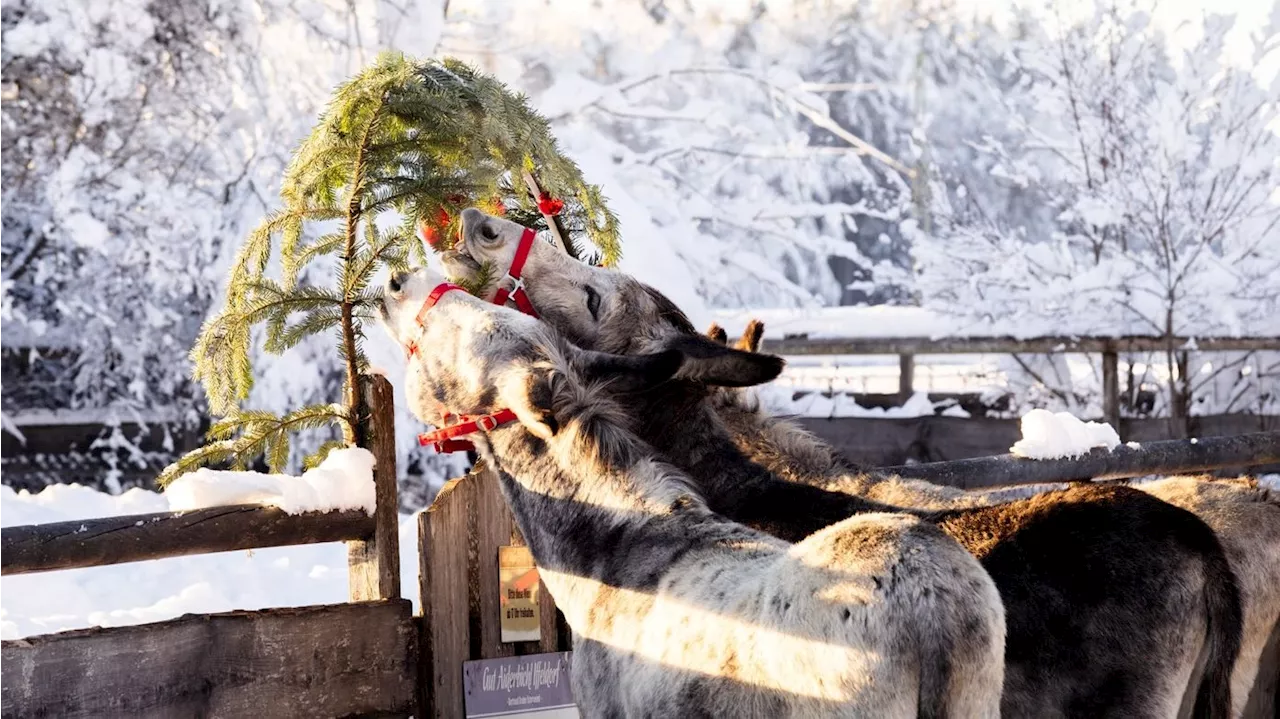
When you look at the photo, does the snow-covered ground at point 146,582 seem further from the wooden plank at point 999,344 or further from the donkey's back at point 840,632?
the wooden plank at point 999,344

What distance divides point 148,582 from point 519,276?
469 cm

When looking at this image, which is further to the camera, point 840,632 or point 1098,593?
point 1098,593

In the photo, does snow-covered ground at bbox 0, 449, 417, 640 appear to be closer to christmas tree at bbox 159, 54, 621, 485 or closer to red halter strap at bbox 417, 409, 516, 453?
christmas tree at bbox 159, 54, 621, 485

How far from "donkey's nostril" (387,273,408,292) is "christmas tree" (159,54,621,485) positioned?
249 millimetres

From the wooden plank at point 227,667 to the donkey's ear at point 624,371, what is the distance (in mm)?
1028

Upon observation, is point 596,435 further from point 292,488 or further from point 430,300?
point 292,488

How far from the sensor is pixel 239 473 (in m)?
3.62

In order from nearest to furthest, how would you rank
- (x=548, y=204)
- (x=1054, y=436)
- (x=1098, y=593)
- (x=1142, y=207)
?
(x=1098, y=593) < (x=548, y=204) < (x=1054, y=436) < (x=1142, y=207)

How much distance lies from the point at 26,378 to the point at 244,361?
9783 mm

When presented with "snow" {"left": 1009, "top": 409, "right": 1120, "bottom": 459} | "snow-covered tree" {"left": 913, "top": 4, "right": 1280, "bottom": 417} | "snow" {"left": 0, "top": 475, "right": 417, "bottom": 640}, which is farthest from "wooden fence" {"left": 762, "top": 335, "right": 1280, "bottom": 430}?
"snow" {"left": 1009, "top": 409, "right": 1120, "bottom": 459}

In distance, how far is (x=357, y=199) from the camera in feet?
11.8

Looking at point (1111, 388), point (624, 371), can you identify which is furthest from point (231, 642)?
point (1111, 388)

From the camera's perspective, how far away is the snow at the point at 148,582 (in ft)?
21.0

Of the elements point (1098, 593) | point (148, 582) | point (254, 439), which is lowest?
point (148, 582)
